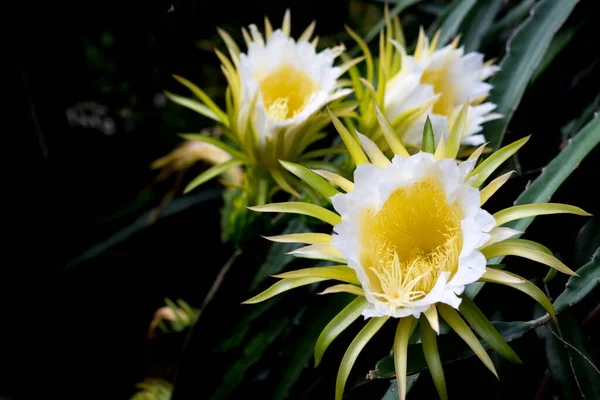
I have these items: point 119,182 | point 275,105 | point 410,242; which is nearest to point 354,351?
point 410,242

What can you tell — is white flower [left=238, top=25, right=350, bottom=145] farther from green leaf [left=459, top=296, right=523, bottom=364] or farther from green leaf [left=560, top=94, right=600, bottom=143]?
green leaf [left=560, top=94, right=600, bottom=143]

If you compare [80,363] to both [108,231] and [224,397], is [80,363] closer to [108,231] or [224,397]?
[108,231]

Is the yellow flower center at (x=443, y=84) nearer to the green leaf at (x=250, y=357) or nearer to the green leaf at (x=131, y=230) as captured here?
the green leaf at (x=250, y=357)

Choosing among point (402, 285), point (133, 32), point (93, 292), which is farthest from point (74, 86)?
point (402, 285)

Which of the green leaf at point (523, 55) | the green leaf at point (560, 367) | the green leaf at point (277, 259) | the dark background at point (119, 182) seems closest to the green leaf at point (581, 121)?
the dark background at point (119, 182)

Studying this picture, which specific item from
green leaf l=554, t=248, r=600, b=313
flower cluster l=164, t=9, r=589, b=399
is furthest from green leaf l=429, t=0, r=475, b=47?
green leaf l=554, t=248, r=600, b=313
